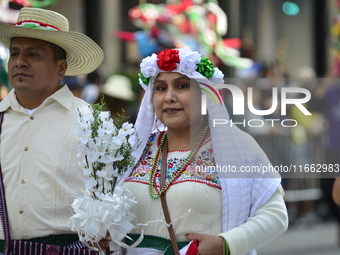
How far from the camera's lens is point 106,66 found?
Answer: 14.3 metres

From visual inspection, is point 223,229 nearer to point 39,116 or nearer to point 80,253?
point 80,253

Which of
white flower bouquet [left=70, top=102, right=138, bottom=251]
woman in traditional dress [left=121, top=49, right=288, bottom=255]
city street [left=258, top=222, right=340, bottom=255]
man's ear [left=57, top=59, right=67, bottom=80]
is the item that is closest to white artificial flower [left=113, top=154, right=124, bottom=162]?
white flower bouquet [left=70, top=102, right=138, bottom=251]

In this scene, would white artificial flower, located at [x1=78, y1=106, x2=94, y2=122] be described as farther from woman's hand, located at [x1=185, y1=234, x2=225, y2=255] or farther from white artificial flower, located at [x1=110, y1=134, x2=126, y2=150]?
woman's hand, located at [x1=185, y1=234, x2=225, y2=255]

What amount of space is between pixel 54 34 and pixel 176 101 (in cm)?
96

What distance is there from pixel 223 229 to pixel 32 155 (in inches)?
50.5

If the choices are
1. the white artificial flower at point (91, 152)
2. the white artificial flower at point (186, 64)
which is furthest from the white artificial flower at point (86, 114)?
the white artificial flower at point (186, 64)

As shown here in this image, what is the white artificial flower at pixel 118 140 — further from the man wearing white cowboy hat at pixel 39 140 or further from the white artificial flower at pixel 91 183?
the man wearing white cowboy hat at pixel 39 140

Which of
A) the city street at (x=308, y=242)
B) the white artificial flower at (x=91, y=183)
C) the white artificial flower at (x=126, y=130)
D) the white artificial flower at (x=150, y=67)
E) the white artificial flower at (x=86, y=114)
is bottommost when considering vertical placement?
the city street at (x=308, y=242)

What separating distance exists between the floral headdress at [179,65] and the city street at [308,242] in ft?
17.2

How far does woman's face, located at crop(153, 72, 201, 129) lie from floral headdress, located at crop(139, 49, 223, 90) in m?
0.04

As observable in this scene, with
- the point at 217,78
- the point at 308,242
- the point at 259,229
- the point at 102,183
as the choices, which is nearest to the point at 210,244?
the point at 259,229

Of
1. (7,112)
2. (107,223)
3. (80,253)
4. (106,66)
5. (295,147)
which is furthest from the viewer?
(106,66)

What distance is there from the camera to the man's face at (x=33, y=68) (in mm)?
4492

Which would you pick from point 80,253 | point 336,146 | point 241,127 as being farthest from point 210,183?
point 336,146
